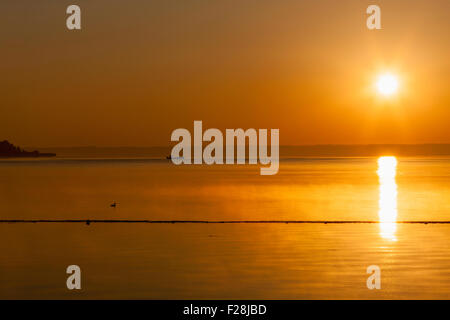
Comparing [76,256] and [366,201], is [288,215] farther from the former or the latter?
[76,256]

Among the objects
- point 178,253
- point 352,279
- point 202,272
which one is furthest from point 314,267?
point 178,253

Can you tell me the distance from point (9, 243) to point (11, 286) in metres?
5.89

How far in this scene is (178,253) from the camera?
17.2 m

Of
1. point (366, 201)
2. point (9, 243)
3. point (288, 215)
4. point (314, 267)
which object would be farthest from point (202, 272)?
point (366, 201)

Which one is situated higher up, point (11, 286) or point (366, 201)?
point (366, 201)

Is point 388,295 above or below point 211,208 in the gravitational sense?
below

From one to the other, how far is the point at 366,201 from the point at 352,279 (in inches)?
953

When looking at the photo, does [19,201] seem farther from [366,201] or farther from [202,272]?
[202,272]

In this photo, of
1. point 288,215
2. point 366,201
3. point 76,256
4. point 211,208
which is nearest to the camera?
point 76,256

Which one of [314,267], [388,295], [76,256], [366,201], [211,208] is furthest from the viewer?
[366,201]

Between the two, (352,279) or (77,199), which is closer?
(352,279)

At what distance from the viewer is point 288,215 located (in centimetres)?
2945
